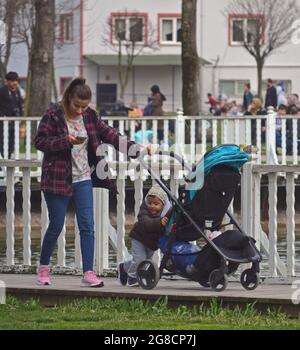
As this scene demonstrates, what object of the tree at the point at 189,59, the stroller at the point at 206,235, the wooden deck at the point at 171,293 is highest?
the tree at the point at 189,59

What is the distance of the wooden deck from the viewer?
10859 millimetres

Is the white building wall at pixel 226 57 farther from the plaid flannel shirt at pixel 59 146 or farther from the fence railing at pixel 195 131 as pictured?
the plaid flannel shirt at pixel 59 146

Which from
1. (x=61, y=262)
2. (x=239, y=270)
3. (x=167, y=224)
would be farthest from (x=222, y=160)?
(x=61, y=262)

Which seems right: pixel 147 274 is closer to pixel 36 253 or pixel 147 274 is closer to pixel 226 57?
pixel 36 253

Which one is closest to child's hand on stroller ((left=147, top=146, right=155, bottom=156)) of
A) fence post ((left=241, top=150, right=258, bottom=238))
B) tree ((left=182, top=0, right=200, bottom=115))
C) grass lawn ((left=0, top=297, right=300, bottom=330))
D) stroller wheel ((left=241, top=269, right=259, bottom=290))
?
fence post ((left=241, top=150, right=258, bottom=238))

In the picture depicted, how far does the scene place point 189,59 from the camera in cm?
2928

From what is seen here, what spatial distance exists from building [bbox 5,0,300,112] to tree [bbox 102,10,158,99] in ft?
0.16

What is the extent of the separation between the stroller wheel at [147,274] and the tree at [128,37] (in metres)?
60.2

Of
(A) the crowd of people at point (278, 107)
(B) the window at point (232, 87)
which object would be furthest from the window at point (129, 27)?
(A) the crowd of people at point (278, 107)

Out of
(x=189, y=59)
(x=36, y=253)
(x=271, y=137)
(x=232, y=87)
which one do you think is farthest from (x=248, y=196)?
(x=232, y=87)

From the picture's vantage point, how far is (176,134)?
2245 centimetres

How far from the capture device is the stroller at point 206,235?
1173cm

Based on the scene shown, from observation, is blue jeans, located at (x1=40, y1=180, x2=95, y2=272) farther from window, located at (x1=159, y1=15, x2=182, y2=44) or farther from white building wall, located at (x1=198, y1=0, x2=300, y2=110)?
window, located at (x1=159, y1=15, x2=182, y2=44)
